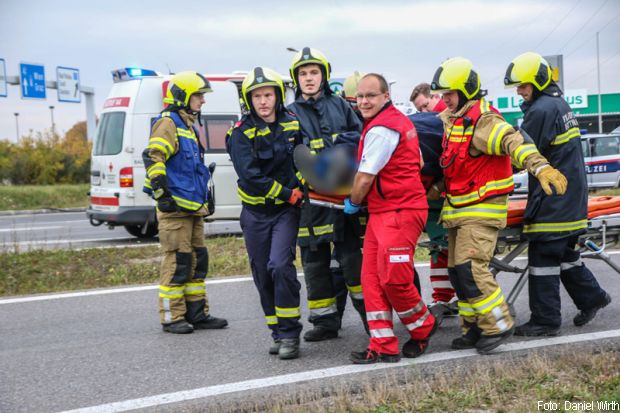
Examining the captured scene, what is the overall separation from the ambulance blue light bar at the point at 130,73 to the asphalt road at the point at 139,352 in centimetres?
578

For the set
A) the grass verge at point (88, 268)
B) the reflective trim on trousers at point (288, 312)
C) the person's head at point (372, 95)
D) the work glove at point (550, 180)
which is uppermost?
the person's head at point (372, 95)

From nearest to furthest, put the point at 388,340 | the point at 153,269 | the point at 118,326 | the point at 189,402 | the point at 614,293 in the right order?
the point at 189,402
the point at 388,340
the point at 118,326
the point at 614,293
the point at 153,269

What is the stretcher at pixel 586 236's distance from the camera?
5.41 meters

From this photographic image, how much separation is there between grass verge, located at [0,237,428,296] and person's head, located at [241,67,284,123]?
3.80 metres

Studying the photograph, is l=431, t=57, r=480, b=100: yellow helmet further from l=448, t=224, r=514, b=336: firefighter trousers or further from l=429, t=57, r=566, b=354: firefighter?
l=448, t=224, r=514, b=336: firefighter trousers

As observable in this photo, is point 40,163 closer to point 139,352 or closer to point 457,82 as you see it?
point 139,352

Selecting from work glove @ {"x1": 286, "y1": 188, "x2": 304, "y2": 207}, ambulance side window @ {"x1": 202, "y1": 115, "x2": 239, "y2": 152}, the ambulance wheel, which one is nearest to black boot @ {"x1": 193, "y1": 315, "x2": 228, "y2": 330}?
work glove @ {"x1": 286, "y1": 188, "x2": 304, "y2": 207}

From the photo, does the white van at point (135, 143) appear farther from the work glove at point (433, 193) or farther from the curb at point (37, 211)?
the curb at point (37, 211)

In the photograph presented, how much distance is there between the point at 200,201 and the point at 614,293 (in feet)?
13.0

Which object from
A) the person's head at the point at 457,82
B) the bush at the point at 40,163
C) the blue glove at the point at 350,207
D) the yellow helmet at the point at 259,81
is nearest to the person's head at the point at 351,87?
the yellow helmet at the point at 259,81

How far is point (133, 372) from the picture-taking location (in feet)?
16.0

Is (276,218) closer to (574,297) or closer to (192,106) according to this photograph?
(192,106)

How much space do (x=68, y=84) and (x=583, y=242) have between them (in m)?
24.0

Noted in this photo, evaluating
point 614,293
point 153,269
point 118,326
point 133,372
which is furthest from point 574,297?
point 153,269
